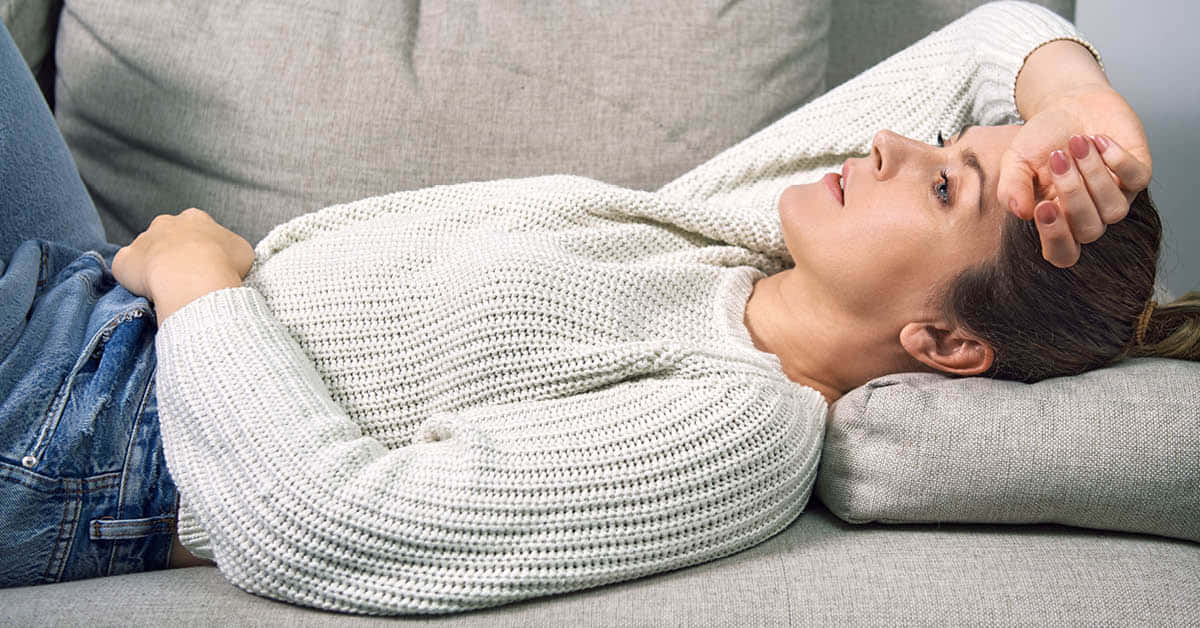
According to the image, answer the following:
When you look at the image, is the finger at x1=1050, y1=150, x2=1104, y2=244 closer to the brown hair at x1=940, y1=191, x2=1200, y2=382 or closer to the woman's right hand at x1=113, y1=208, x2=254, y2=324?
the brown hair at x1=940, y1=191, x2=1200, y2=382

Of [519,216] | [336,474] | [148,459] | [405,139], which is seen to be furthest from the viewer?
[405,139]

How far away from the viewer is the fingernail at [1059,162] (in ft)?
3.00

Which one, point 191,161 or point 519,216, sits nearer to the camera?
point 519,216

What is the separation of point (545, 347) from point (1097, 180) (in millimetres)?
628

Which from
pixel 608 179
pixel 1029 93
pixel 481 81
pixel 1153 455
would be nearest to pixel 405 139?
pixel 481 81

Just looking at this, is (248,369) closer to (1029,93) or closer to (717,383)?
(717,383)

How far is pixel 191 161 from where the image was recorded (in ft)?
4.98

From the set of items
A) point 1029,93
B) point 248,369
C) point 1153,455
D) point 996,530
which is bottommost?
point 996,530

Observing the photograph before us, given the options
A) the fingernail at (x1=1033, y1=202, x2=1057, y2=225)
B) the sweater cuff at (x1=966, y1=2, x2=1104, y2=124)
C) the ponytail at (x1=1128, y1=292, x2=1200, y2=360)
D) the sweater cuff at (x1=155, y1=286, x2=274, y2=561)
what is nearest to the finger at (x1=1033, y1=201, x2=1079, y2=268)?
the fingernail at (x1=1033, y1=202, x2=1057, y2=225)

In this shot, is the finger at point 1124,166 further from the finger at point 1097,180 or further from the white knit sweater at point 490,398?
the white knit sweater at point 490,398

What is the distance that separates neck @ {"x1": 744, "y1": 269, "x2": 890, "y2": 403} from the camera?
1.18 m

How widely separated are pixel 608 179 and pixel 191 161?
0.71m

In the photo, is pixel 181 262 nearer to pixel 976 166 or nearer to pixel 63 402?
pixel 63 402

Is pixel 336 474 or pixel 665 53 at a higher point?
pixel 665 53
